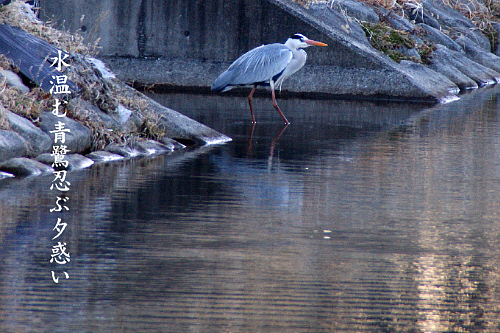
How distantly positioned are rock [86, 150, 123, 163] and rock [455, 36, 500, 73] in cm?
1756

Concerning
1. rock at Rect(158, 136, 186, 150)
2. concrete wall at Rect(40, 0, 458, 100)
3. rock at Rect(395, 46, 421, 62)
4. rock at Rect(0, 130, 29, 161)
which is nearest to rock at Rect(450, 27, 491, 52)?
rock at Rect(395, 46, 421, 62)

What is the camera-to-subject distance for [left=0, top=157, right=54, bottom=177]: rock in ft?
26.6

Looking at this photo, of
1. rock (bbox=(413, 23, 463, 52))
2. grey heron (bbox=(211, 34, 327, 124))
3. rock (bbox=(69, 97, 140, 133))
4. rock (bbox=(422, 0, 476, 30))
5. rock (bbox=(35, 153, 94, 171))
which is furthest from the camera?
rock (bbox=(422, 0, 476, 30))

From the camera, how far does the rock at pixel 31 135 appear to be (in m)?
8.66

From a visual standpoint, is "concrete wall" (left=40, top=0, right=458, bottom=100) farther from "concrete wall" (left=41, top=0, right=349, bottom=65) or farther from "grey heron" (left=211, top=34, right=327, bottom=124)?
"grey heron" (left=211, top=34, right=327, bottom=124)

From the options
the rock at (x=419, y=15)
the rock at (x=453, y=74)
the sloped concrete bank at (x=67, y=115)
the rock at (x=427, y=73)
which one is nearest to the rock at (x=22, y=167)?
the sloped concrete bank at (x=67, y=115)

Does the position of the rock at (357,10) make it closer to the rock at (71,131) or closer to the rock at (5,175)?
the rock at (71,131)

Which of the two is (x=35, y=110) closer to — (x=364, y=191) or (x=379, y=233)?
(x=364, y=191)

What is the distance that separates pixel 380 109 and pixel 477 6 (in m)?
Answer: 15.8

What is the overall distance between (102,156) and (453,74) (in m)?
13.5

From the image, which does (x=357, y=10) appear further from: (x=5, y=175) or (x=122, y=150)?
(x=5, y=175)

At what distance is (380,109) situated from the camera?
53.1 feet

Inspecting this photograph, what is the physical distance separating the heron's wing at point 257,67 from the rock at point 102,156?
4.42m

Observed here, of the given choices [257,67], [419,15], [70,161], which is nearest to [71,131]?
[70,161]
